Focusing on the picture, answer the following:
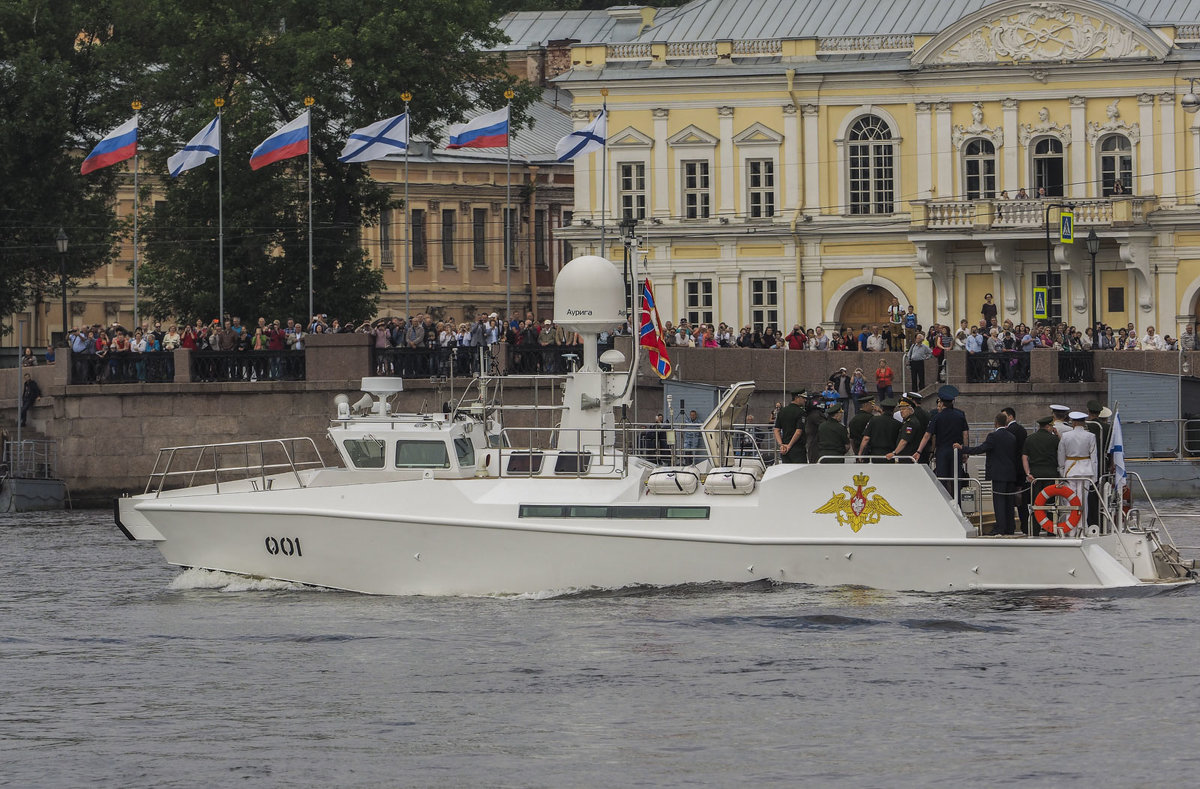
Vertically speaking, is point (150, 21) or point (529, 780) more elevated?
point (150, 21)

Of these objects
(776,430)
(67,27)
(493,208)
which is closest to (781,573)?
(776,430)

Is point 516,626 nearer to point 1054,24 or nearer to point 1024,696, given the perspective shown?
point 1024,696

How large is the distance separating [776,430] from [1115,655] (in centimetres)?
616

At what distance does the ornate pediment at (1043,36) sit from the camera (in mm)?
65875

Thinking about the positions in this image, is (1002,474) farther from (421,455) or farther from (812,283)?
(812,283)

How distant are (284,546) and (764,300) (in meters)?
42.0

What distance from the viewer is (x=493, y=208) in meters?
87.4

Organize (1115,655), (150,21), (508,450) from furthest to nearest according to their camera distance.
→ 1. (150,21)
2. (508,450)
3. (1115,655)

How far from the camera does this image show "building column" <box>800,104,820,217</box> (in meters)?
69.2

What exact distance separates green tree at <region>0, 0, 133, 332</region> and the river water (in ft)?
111

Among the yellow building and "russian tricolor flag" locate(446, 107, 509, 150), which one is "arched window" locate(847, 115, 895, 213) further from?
"russian tricolor flag" locate(446, 107, 509, 150)

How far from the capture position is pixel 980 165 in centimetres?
6831

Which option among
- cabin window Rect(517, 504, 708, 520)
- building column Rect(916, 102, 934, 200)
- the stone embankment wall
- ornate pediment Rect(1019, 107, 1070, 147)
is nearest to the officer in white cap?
cabin window Rect(517, 504, 708, 520)

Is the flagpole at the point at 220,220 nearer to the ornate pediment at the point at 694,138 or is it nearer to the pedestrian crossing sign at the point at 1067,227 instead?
→ the ornate pediment at the point at 694,138
